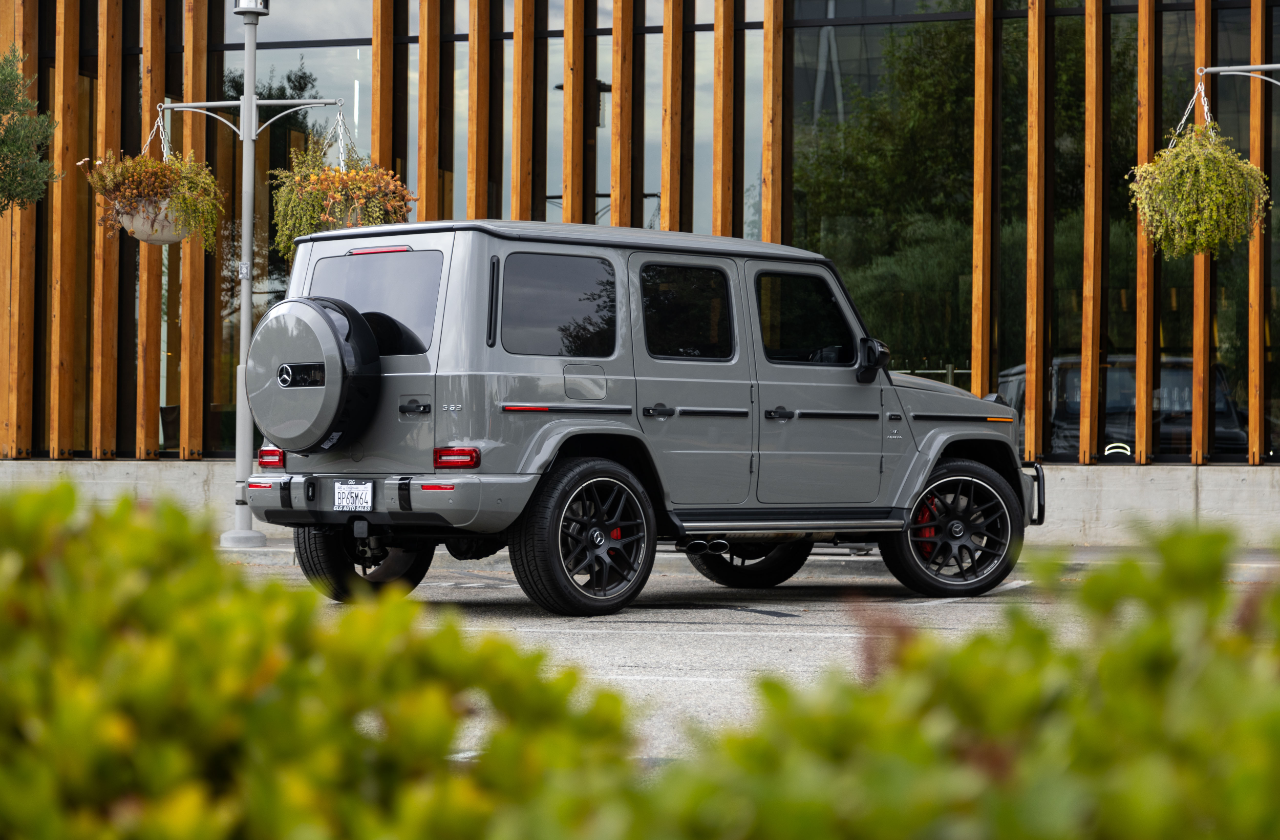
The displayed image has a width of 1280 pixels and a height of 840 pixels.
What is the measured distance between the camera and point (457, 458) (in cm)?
800

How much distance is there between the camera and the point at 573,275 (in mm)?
8484

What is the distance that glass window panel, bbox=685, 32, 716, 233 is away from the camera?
54.1 feet

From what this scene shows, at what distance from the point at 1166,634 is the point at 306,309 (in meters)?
7.10

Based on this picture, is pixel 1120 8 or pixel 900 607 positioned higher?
pixel 1120 8

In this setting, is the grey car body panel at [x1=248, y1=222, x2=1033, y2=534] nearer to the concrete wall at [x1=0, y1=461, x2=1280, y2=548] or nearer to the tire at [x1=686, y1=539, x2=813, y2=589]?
the tire at [x1=686, y1=539, x2=813, y2=589]

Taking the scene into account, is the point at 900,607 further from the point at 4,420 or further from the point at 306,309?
the point at 4,420

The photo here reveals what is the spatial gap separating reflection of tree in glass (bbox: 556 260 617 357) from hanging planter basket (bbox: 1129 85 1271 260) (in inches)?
247

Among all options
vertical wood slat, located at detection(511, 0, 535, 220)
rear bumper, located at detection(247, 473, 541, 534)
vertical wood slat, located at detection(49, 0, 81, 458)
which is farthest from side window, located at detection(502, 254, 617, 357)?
vertical wood slat, located at detection(49, 0, 81, 458)

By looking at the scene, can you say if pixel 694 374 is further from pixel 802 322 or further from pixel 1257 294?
pixel 1257 294

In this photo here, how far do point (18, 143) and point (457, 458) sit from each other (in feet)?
32.1

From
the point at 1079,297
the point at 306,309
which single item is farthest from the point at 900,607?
the point at 1079,297

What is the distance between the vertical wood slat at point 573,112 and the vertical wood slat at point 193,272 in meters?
4.08

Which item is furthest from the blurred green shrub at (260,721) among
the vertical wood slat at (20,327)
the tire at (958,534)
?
the vertical wood slat at (20,327)

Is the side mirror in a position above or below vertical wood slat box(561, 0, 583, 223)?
below
